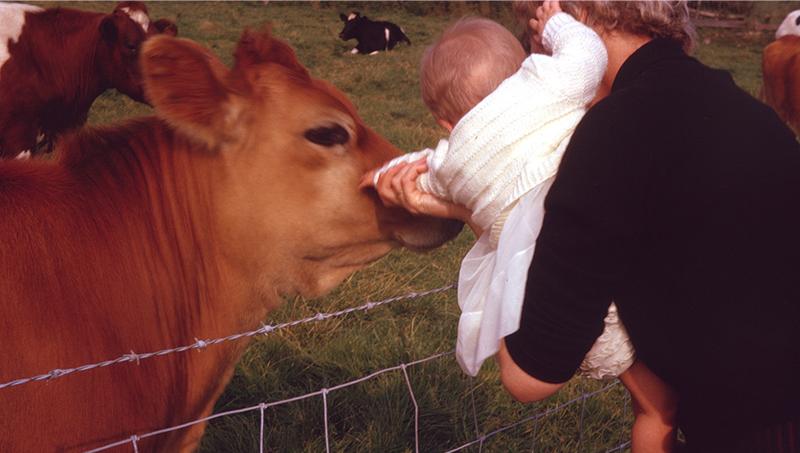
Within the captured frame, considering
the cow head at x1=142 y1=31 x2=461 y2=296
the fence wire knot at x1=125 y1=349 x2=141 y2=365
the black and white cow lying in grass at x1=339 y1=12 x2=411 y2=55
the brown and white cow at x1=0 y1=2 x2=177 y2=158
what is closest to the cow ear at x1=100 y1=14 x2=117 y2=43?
the brown and white cow at x1=0 y1=2 x2=177 y2=158

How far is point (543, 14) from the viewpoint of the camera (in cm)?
158

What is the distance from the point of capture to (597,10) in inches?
58.8

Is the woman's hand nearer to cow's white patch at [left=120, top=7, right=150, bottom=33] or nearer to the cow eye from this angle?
the cow eye

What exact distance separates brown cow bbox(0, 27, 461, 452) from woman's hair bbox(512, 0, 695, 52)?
0.75 metres

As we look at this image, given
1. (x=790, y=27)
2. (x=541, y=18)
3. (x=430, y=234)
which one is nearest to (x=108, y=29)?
(x=430, y=234)

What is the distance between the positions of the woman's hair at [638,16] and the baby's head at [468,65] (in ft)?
0.76

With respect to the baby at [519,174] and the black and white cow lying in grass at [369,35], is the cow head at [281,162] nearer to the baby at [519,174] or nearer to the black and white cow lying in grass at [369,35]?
the baby at [519,174]

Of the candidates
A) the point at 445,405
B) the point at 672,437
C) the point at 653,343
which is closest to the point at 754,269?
the point at 653,343

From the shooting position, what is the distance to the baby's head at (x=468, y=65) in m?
1.74

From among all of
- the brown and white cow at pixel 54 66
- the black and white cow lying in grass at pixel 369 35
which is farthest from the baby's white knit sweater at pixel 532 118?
the black and white cow lying in grass at pixel 369 35

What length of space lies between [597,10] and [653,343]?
67 centimetres

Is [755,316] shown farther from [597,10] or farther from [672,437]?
[597,10]

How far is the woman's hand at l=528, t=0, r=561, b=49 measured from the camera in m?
1.56

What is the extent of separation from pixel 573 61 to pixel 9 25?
6047 mm
